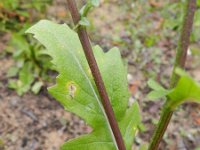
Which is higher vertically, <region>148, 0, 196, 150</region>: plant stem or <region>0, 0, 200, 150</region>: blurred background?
<region>148, 0, 196, 150</region>: plant stem

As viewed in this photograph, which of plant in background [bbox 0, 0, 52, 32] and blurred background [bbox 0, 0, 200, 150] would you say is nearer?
blurred background [bbox 0, 0, 200, 150]

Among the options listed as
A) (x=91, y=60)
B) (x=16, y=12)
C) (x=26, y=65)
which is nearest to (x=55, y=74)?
(x=26, y=65)

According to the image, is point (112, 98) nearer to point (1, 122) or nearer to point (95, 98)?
point (95, 98)

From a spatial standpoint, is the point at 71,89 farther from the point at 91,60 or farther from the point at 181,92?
the point at 181,92

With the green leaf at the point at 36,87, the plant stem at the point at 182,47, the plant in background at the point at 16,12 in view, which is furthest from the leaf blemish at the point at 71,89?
the plant in background at the point at 16,12

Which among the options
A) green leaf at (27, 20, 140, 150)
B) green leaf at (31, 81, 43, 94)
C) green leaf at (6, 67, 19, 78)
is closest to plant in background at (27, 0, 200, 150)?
green leaf at (27, 20, 140, 150)

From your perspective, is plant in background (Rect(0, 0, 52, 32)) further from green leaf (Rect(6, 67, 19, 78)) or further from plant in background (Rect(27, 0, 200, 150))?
plant in background (Rect(27, 0, 200, 150))

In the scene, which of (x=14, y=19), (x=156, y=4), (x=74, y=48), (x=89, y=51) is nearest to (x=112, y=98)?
(x=74, y=48)

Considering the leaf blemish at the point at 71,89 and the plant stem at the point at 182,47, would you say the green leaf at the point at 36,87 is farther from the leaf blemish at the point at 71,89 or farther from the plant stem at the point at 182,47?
the plant stem at the point at 182,47
